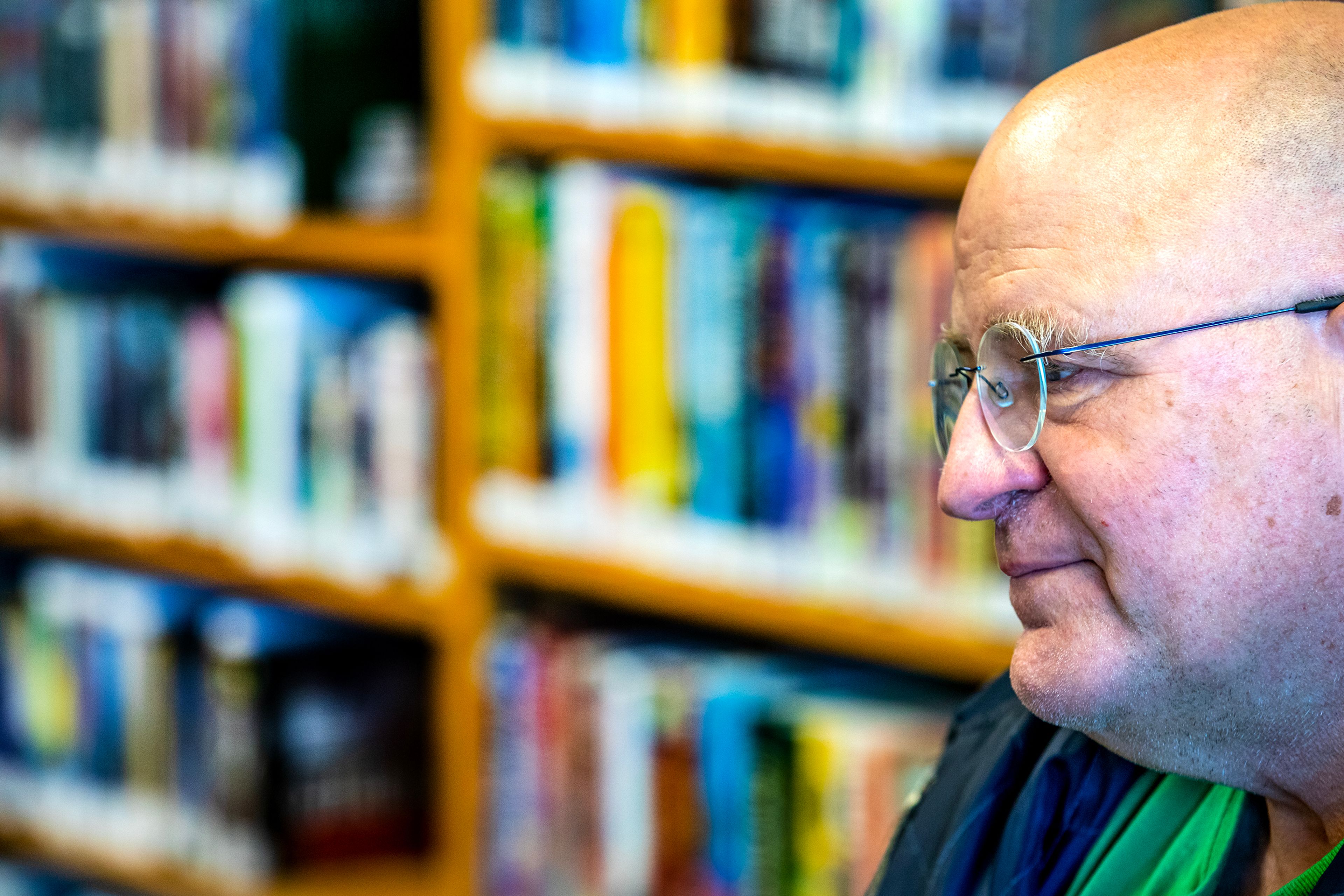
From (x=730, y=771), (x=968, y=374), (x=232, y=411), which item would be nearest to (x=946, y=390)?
(x=968, y=374)

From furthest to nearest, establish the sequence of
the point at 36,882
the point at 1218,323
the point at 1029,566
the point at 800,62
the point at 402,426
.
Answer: the point at 36,882 → the point at 402,426 → the point at 800,62 → the point at 1029,566 → the point at 1218,323

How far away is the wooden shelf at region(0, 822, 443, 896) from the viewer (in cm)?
223

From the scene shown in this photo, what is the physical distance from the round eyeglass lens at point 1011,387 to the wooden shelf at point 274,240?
1286 millimetres

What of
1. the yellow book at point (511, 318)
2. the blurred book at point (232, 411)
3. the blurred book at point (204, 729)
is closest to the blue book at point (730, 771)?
the yellow book at point (511, 318)

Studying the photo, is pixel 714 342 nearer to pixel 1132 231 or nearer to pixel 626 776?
pixel 626 776

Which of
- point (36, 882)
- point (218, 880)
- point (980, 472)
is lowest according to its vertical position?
point (36, 882)

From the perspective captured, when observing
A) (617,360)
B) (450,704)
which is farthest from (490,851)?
(617,360)

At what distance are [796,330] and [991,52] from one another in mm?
361

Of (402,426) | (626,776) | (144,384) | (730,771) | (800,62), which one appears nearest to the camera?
(800,62)

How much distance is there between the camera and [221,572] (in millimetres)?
2268

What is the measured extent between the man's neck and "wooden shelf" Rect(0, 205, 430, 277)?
55.5 inches

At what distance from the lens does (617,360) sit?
180 centimetres

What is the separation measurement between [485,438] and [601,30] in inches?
21.6

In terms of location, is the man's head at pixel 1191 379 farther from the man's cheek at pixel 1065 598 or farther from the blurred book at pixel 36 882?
the blurred book at pixel 36 882
